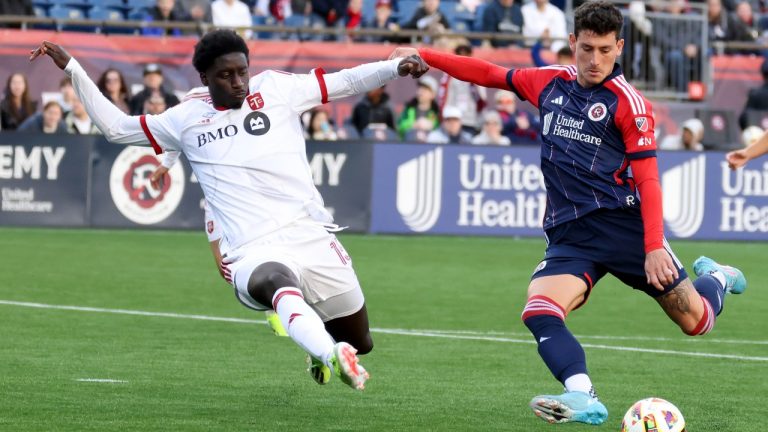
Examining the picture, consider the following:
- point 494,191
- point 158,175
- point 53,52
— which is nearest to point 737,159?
point 53,52

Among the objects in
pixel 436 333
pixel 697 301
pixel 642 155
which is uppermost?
pixel 642 155

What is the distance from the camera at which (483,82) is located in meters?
8.16

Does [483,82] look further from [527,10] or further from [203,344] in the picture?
[527,10]

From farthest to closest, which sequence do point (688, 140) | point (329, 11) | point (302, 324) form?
point (329, 11)
point (688, 140)
point (302, 324)

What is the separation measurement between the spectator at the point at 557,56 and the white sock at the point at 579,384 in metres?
13.4

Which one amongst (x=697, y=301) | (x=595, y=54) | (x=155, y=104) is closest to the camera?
(x=595, y=54)

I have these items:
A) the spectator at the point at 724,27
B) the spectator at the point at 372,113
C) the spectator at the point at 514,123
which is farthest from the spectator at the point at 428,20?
the spectator at the point at 724,27

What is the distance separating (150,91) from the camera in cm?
2020

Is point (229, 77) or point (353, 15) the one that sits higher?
point (229, 77)

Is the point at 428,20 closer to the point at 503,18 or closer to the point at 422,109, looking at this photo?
the point at 503,18

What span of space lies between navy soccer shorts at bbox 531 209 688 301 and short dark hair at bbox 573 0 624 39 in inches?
36.7

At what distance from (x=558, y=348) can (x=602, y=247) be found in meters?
0.70

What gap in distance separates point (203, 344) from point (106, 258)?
636 centimetres

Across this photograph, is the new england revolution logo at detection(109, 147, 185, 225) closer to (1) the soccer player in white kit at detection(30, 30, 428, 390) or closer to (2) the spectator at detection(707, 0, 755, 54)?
(2) the spectator at detection(707, 0, 755, 54)
